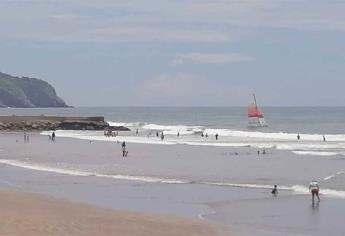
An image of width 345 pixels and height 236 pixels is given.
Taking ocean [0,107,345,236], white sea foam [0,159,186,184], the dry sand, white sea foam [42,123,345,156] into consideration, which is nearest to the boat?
white sea foam [42,123,345,156]

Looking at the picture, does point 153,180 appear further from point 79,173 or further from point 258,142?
point 258,142

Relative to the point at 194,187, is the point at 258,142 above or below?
above

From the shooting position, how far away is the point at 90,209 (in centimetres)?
2294

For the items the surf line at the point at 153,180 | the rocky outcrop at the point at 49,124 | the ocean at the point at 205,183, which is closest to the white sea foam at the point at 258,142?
the rocky outcrop at the point at 49,124

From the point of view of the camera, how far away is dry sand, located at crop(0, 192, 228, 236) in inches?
720

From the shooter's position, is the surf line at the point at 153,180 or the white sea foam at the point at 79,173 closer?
the surf line at the point at 153,180

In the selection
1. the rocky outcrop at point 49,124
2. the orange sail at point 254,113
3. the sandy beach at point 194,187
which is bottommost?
the sandy beach at point 194,187

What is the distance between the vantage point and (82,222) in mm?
19828

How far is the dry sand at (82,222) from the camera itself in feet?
60.0

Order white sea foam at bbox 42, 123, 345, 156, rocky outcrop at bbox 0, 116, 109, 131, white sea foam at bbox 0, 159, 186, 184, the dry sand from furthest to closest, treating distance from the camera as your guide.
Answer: rocky outcrop at bbox 0, 116, 109, 131 < white sea foam at bbox 42, 123, 345, 156 < white sea foam at bbox 0, 159, 186, 184 < the dry sand

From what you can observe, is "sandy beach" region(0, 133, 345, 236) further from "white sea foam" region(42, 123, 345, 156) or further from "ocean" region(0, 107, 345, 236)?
"white sea foam" region(42, 123, 345, 156)

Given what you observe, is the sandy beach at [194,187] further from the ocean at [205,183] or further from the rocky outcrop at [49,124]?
the rocky outcrop at [49,124]

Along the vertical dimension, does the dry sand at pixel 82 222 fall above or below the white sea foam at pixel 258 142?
below

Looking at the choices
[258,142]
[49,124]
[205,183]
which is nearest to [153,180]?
[205,183]
